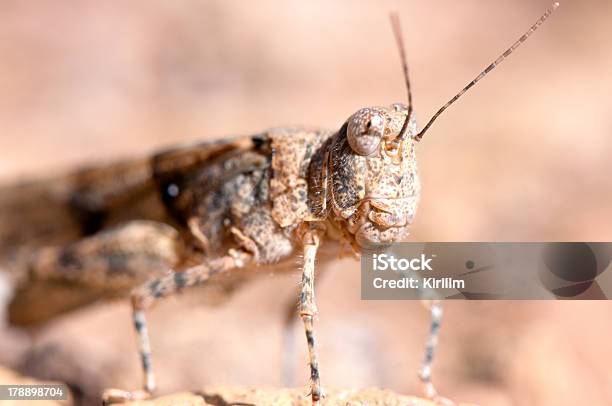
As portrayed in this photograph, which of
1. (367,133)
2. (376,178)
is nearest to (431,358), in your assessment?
(376,178)

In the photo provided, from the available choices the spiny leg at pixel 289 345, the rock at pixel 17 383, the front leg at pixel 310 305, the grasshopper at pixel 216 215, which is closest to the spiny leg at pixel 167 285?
the grasshopper at pixel 216 215

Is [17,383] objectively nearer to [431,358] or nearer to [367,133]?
[431,358]

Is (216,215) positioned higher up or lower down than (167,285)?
higher up

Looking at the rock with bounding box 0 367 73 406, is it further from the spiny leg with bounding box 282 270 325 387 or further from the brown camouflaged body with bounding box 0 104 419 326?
the spiny leg with bounding box 282 270 325 387

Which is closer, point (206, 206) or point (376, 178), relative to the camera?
point (376, 178)

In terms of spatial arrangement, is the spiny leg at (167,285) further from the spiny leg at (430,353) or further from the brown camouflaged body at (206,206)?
the spiny leg at (430,353)

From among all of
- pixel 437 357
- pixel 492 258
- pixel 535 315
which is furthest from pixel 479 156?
pixel 492 258
